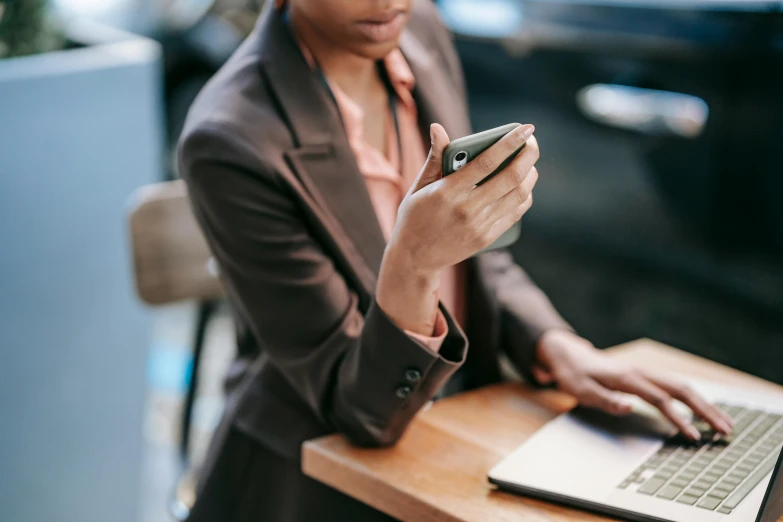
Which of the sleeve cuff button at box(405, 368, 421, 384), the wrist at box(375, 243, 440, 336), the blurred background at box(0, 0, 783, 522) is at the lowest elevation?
the blurred background at box(0, 0, 783, 522)

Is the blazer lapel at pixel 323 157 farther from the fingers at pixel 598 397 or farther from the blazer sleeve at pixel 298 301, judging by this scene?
the fingers at pixel 598 397

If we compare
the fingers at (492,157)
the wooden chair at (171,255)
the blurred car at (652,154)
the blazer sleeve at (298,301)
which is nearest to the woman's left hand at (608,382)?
the blazer sleeve at (298,301)

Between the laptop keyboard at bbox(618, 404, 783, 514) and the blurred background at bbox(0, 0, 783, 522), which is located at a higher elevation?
the laptop keyboard at bbox(618, 404, 783, 514)

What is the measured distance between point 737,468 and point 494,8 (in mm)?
2542

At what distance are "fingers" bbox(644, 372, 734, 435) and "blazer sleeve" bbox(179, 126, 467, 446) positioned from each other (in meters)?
0.27

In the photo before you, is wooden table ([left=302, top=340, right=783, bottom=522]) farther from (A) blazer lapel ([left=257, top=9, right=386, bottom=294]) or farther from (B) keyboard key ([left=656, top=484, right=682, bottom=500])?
(A) blazer lapel ([left=257, top=9, right=386, bottom=294])

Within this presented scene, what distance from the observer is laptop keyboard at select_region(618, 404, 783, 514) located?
0.92 metres

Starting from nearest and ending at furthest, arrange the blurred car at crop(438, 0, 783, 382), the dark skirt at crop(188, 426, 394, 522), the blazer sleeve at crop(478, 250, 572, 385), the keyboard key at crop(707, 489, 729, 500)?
the keyboard key at crop(707, 489, 729, 500), the dark skirt at crop(188, 426, 394, 522), the blazer sleeve at crop(478, 250, 572, 385), the blurred car at crop(438, 0, 783, 382)

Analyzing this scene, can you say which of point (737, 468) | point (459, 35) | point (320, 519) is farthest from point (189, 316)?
point (737, 468)

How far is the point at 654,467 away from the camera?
Answer: 3.20 ft

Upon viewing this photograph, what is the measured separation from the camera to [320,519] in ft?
3.88

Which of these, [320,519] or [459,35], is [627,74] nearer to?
[459,35]

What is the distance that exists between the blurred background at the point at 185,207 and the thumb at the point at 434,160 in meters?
0.14

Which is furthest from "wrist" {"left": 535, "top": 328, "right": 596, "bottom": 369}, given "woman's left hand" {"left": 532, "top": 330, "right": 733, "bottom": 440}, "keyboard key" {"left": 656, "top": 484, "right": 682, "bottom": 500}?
"keyboard key" {"left": 656, "top": 484, "right": 682, "bottom": 500}
